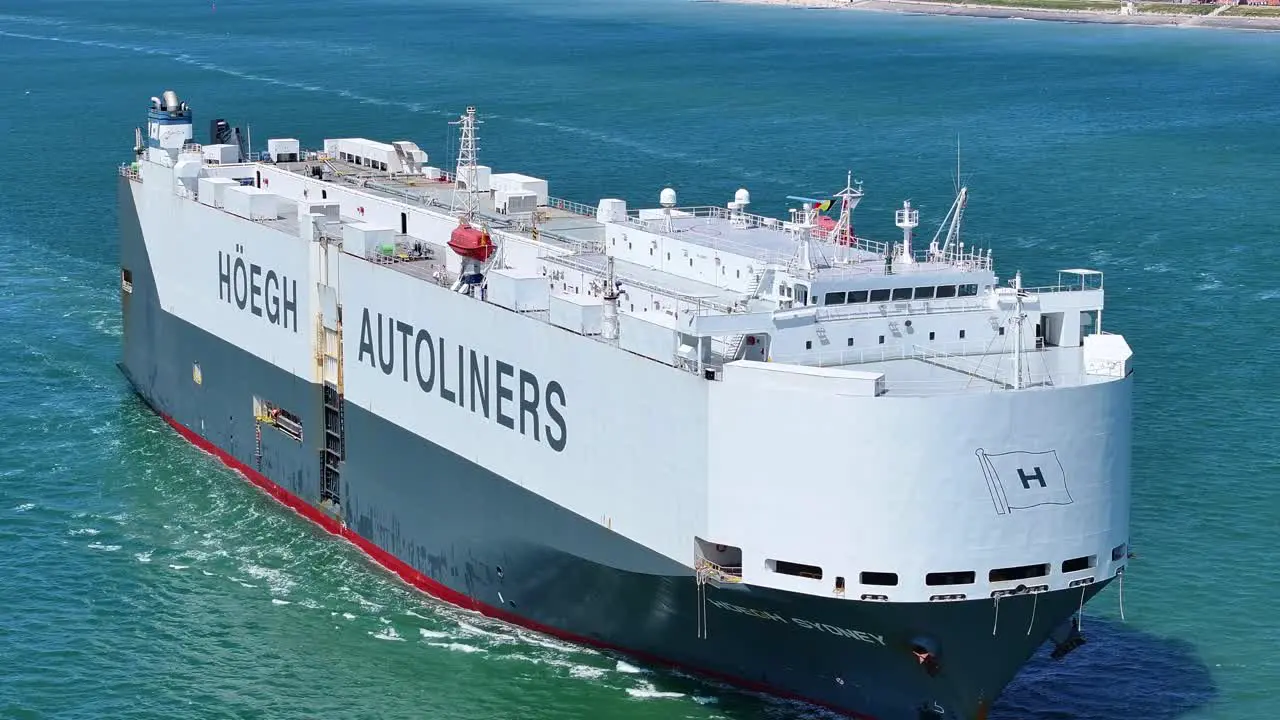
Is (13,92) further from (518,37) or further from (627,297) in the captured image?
(627,297)

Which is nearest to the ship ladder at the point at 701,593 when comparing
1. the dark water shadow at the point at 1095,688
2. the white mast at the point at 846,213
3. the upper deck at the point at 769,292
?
the dark water shadow at the point at 1095,688

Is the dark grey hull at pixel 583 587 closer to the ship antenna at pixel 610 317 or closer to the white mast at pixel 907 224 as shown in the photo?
the ship antenna at pixel 610 317

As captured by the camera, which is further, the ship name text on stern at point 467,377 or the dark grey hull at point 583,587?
the ship name text on stern at point 467,377

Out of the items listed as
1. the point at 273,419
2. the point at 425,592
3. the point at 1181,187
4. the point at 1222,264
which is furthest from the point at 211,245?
the point at 1181,187

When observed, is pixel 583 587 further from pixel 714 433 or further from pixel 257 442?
pixel 257 442

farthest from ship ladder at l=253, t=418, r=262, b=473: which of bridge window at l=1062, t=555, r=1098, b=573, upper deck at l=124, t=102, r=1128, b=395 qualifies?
bridge window at l=1062, t=555, r=1098, b=573

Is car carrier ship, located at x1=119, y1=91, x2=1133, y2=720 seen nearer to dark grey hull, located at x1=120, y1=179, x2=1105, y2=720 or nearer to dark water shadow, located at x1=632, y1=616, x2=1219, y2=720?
dark grey hull, located at x1=120, y1=179, x2=1105, y2=720

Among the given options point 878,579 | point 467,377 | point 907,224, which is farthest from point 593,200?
point 878,579
